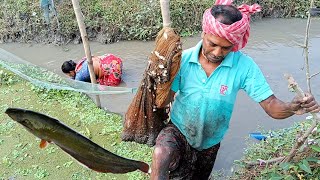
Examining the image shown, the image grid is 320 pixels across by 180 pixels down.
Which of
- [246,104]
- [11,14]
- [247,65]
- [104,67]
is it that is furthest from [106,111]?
[11,14]

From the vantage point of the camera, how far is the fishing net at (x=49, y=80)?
451 cm

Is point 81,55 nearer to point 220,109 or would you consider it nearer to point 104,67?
point 104,67

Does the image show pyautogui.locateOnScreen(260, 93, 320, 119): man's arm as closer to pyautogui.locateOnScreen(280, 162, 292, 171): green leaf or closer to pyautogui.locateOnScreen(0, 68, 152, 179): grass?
pyautogui.locateOnScreen(280, 162, 292, 171): green leaf

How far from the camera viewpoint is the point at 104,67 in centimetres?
555

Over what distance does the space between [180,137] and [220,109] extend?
1.16 feet

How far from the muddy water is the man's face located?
5.56 ft

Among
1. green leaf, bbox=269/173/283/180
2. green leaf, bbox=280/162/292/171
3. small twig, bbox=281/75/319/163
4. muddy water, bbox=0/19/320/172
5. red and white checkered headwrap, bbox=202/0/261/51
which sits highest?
red and white checkered headwrap, bbox=202/0/261/51

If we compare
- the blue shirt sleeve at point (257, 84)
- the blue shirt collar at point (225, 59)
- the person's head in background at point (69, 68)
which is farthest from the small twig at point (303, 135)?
the person's head in background at point (69, 68)

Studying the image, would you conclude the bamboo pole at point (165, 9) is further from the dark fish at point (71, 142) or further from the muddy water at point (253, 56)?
the muddy water at point (253, 56)

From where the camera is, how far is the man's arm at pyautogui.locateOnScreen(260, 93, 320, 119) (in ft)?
6.93

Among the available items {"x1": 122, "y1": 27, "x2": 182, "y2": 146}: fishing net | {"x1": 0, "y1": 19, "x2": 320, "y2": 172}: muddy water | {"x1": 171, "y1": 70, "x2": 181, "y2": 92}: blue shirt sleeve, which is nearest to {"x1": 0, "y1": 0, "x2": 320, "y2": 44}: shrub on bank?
{"x1": 0, "y1": 19, "x2": 320, "y2": 172}: muddy water

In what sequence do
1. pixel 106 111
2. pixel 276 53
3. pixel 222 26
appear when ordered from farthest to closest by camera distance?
pixel 276 53
pixel 106 111
pixel 222 26

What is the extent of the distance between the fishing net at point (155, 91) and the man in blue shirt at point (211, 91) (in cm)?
13

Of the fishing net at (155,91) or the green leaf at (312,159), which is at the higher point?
the fishing net at (155,91)
